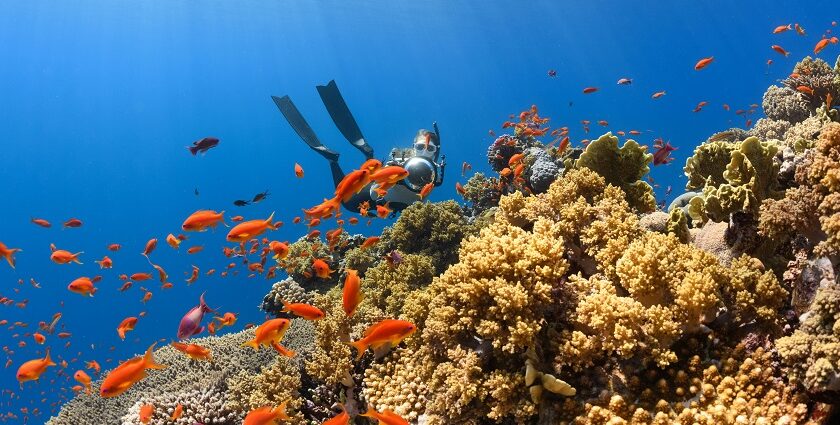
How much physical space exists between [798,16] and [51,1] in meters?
152

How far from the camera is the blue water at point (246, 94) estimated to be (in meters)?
80.1

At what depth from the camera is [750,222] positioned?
4000 millimetres

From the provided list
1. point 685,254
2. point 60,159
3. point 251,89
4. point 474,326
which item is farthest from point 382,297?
point 251,89

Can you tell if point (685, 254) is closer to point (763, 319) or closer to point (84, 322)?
point (763, 319)

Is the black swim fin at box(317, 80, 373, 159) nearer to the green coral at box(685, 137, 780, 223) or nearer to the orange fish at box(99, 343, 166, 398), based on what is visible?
the orange fish at box(99, 343, 166, 398)

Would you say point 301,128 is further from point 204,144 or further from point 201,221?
point 201,221

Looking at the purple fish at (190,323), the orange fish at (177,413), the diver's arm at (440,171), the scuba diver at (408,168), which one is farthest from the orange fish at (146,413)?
the diver's arm at (440,171)

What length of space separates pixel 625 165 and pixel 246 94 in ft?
458

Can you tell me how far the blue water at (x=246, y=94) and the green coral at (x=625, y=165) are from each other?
69422mm

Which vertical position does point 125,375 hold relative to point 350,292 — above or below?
below

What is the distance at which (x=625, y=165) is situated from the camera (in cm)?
589

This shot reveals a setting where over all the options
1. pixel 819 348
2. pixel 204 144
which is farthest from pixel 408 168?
pixel 819 348

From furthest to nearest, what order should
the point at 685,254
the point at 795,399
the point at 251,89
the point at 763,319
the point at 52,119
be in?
1. the point at 251,89
2. the point at 52,119
3. the point at 685,254
4. the point at 763,319
5. the point at 795,399

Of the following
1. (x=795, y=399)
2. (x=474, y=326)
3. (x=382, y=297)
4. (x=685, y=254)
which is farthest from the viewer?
(x=382, y=297)
